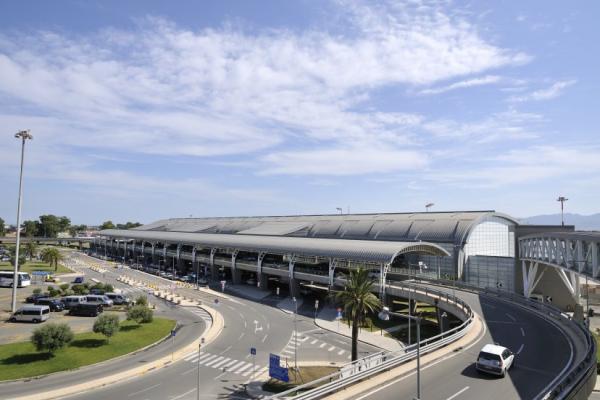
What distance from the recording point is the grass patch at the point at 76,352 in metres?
38.6

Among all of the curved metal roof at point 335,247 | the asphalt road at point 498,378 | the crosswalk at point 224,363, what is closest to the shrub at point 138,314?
the crosswalk at point 224,363

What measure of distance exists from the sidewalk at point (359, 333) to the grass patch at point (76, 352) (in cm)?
2133

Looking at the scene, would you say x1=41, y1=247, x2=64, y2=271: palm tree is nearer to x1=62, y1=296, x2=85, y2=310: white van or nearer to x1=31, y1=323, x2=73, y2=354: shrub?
x1=62, y1=296, x2=85, y2=310: white van

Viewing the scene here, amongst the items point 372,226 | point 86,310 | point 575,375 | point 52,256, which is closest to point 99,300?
point 86,310

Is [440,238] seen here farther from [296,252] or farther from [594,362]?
[594,362]

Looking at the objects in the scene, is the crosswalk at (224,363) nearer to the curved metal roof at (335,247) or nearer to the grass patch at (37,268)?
the curved metal roof at (335,247)

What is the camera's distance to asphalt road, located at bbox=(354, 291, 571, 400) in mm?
23625

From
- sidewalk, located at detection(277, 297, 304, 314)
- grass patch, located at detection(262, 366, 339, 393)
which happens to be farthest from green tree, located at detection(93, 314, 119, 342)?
sidewalk, located at detection(277, 297, 304, 314)

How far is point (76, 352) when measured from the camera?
1721 inches

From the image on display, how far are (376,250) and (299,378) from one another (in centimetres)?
3173

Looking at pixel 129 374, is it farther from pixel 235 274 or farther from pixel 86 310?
pixel 235 274

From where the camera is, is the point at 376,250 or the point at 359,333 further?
the point at 376,250

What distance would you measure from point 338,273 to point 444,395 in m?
48.6

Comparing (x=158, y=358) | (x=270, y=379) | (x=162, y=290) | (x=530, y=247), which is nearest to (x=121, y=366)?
(x=158, y=358)
